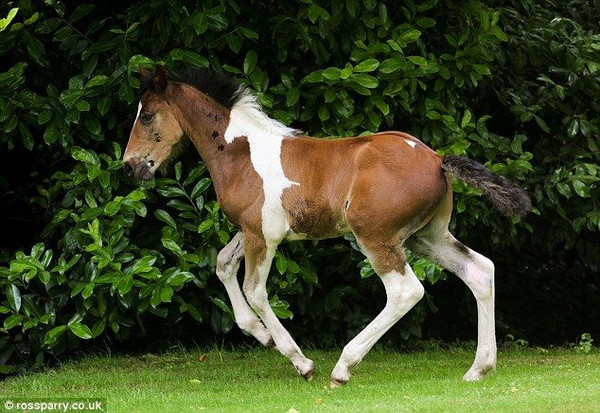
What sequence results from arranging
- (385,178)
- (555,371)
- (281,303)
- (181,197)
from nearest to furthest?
(385,178) → (555,371) → (281,303) → (181,197)

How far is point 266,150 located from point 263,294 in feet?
3.86

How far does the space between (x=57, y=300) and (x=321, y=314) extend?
106 inches

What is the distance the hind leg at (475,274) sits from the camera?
847cm

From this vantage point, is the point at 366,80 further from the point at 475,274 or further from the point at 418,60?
the point at 475,274

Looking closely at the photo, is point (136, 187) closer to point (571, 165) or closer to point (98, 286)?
point (98, 286)

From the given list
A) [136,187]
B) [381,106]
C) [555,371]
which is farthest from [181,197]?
[555,371]

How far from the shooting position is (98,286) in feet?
32.6

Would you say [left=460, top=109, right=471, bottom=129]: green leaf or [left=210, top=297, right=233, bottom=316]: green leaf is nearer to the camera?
[left=210, top=297, right=233, bottom=316]: green leaf

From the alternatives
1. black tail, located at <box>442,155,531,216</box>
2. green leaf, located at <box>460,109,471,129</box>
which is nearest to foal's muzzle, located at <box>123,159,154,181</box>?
black tail, located at <box>442,155,531,216</box>

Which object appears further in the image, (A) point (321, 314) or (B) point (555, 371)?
(A) point (321, 314)

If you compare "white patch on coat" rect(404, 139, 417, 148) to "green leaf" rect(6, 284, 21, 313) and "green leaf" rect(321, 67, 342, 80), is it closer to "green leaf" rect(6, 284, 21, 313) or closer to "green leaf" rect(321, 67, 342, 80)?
"green leaf" rect(321, 67, 342, 80)

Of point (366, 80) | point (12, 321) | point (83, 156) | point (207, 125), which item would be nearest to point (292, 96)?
point (366, 80)

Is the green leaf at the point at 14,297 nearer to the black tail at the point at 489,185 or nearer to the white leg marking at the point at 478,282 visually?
the white leg marking at the point at 478,282

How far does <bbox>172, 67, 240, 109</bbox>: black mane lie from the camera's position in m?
9.00
